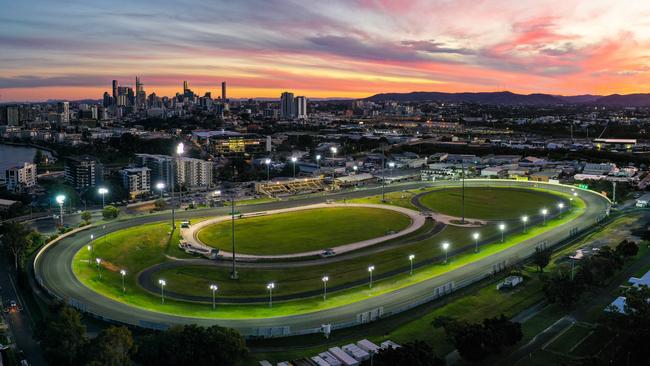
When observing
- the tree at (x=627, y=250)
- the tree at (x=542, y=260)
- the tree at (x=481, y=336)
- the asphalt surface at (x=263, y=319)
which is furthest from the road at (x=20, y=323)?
the tree at (x=627, y=250)

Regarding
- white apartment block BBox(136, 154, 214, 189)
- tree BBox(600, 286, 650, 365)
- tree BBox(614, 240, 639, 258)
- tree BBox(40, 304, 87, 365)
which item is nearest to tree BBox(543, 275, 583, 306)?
tree BBox(600, 286, 650, 365)

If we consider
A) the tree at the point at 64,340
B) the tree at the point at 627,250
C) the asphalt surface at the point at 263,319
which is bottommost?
the asphalt surface at the point at 263,319

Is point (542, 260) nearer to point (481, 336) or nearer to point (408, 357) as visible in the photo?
point (481, 336)

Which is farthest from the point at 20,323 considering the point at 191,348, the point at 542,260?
the point at 542,260

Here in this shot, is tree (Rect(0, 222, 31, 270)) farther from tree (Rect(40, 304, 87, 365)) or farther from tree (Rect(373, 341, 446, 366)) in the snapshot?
tree (Rect(373, 341, 446, 366))

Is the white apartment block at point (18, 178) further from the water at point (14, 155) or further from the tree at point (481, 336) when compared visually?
the tree at point (481, 336)

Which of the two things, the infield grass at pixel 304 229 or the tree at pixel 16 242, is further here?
the infield grass at pixel 304 229
